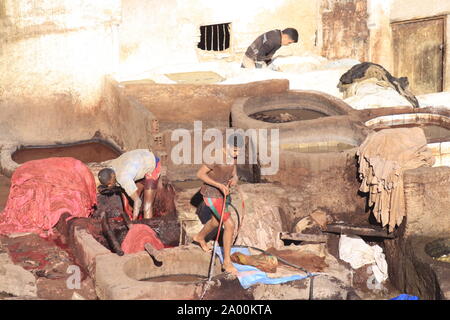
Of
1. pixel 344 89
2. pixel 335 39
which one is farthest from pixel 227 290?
pixel 335 39

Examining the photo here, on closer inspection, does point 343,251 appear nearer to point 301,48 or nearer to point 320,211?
point 320,211

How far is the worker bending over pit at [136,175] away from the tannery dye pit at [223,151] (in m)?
0.03

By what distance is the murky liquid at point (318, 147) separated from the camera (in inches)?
545

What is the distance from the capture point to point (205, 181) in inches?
387

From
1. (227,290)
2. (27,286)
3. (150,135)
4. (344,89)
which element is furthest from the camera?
(344,89)

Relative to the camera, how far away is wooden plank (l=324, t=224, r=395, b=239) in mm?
12039

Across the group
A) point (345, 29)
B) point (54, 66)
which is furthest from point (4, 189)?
point (345, 29)

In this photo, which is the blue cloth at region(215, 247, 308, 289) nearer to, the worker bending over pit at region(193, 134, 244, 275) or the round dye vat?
the worker bending over pit at region(193, 134, 244, 275)

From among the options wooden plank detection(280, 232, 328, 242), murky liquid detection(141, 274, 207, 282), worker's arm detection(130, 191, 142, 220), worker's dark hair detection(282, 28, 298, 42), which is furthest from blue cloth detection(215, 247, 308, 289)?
worker's dark hair detection(282, 28, 298, 42)

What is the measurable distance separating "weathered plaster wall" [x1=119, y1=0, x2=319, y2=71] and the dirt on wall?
0.29 meters

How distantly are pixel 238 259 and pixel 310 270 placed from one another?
851 millimetres

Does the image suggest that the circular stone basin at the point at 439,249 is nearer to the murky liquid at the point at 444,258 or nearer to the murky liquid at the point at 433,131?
the murky liquid at the point at 444,258

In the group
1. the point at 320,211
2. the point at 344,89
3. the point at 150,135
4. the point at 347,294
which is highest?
the point at 344,89

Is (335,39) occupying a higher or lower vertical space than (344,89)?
higher
